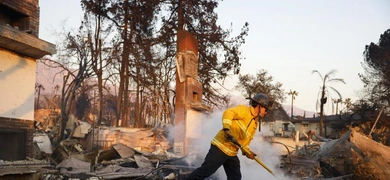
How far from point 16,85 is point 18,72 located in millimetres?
264

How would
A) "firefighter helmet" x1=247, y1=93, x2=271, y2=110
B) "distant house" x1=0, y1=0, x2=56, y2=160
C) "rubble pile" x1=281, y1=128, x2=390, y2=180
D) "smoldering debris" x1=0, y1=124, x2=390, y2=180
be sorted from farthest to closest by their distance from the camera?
"rubble pile" x1=281, y1=128, x2=390, y2=180 < "smoldering debris" x1=0, y1=124, x2=390, y2=180 < "distant house" x1=0, y1=0, x2=56, y2=160 < "firefighter helmet" x1=247, y1=93, x2=271, y2=110

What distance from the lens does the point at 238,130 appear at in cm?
672

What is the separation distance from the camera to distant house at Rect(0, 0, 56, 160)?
7.15 metres

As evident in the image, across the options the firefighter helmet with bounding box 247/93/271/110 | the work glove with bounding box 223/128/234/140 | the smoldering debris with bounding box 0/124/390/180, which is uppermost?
the firefighter helmet with bounding box 247/93/271/110

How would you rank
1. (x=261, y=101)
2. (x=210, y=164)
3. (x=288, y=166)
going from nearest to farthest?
1. (x=210, y=164)
2. (x=261, y=101)
3. (x=288, y=166)

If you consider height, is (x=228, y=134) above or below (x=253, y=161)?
above

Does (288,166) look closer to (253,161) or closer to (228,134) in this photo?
(253,161)

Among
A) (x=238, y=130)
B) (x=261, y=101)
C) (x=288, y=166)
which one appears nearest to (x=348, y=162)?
(x=288, y=166)

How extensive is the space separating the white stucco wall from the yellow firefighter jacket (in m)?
3.90

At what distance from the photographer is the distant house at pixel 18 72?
23.5ft

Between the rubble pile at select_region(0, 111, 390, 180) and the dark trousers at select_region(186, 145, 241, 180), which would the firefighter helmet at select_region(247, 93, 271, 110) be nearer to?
the dark trousers at select_region(186, 145, 241, 180)

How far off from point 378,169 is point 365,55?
39.3 m

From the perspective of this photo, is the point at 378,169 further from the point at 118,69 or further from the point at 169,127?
the point at 118,69

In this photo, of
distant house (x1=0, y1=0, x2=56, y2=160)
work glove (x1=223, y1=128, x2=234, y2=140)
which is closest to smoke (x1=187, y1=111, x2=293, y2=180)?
work glove (x1=223, y1=128, x2=234, y2=140)
